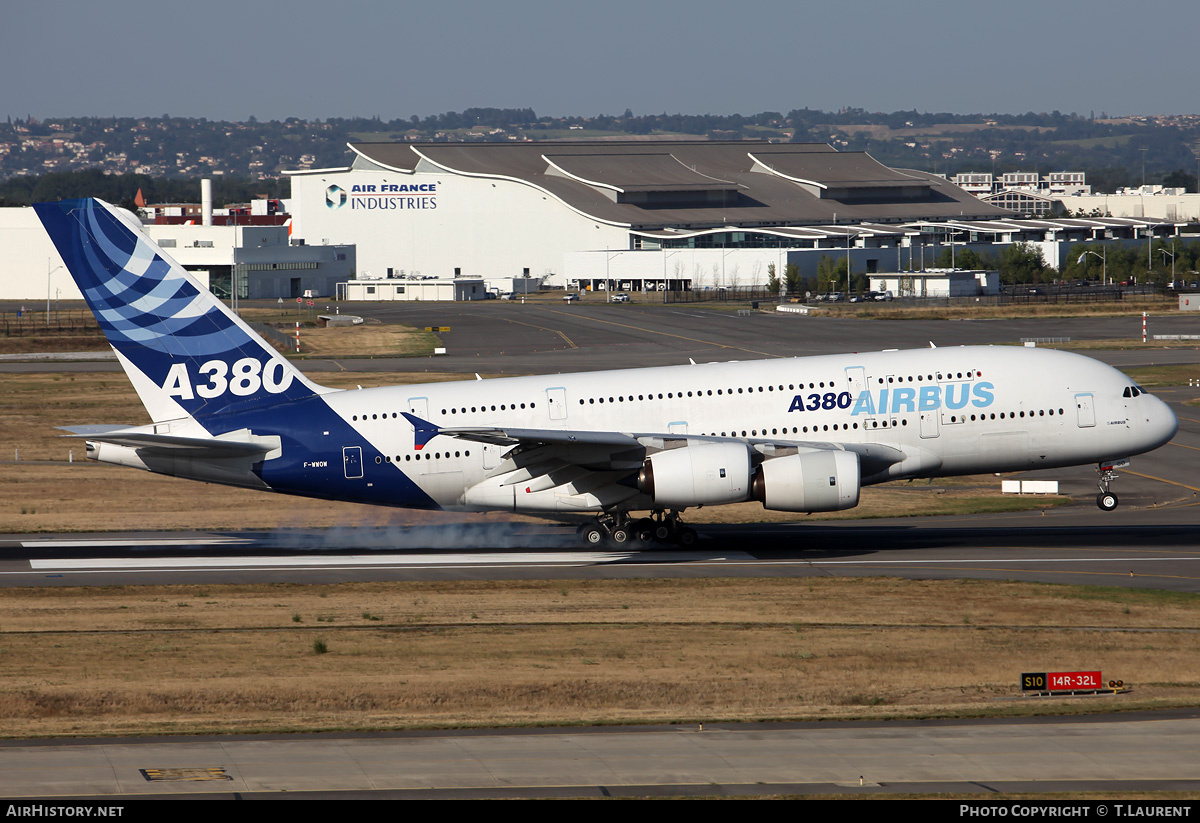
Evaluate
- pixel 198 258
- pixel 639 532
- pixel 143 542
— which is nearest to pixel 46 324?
pixel 198 258

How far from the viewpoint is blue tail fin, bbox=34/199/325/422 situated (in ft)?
129

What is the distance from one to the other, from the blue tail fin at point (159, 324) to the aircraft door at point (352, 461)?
2680mm

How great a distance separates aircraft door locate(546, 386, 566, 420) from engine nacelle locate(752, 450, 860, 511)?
667cm

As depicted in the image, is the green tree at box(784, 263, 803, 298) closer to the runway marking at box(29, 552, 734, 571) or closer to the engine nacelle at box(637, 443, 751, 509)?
the runway marking at box(29, 552, 734, 571)

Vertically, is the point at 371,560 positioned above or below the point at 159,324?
below

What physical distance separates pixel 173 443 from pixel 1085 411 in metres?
28.0

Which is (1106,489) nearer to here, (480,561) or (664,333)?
(480,561)

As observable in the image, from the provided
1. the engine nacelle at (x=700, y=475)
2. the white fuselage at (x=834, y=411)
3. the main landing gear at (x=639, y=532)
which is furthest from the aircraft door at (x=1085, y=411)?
the main landing gear at (x=639, y=532)

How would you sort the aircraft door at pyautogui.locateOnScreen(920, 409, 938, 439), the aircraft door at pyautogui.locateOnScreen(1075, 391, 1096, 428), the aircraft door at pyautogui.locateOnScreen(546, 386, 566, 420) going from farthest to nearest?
the aircraft door at pyautogui.locateOnScreen(1075, 391, 1096, 428) < the aircraft door at pyautogui.locateOnScreen(546, 386, 566, 420) < the aircraft door at pyautogui.locateOnScreen(920, 409, 938, 439)

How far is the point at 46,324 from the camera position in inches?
5202

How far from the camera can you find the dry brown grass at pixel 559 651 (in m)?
25.2

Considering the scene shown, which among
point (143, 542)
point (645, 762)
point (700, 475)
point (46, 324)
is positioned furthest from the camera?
point (46, 324)

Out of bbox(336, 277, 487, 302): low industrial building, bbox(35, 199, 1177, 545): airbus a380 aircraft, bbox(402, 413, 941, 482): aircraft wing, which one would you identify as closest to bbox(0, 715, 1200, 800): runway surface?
bbox(402, 413, 941, 482): aircraft wing
